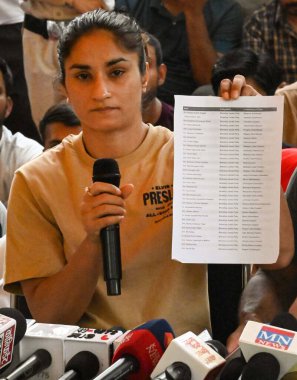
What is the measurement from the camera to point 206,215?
2.25 meters

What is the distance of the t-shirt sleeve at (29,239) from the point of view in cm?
242

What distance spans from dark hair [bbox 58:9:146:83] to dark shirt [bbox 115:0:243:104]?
7.70 ft

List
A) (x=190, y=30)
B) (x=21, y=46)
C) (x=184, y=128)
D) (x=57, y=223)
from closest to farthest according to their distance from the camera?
(x=184, y=128) → (x=57, y=223) → (x=190, y=30) → (x=21, y=46)

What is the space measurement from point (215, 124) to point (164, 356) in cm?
77

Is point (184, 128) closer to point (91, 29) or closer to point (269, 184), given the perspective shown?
point (269, 184)

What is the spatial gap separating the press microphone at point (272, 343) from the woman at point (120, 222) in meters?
0.82

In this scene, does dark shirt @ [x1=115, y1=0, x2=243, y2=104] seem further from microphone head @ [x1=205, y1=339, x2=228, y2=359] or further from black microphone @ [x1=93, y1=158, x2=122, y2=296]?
microphone head @ [x1=205, y1=339, x2=228, y2=359]

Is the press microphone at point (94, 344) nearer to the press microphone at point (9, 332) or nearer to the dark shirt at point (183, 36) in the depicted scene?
the press microphone at point (9, 332)

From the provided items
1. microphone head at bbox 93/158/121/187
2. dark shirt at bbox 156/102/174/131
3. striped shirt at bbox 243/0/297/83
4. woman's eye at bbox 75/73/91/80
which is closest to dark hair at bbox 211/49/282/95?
dark shirt at bbox 156/102/174/131

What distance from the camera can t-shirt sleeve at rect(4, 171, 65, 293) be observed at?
7.95 feet

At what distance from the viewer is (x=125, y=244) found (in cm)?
245

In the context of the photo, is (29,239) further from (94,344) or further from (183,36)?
(183,36)

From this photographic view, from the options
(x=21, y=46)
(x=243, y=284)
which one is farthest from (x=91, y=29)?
(x=21, y=46)

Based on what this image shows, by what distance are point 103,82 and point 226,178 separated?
0.45m
